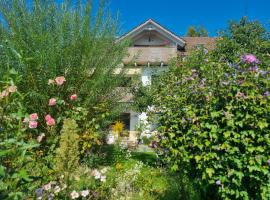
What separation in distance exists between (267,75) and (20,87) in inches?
263

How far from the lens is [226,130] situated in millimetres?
4562

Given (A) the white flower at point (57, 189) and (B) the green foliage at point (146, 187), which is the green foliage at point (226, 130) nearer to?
(B) the green foliage at point (146, 187)

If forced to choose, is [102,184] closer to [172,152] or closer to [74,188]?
[74,188]

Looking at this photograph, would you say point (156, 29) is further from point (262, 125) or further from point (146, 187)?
point (262, 125)

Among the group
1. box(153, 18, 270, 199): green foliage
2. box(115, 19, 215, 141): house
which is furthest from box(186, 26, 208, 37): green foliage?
box(153, 18, 270, 199): green foliage

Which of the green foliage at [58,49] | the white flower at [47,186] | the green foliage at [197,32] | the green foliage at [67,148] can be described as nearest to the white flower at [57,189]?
the white flower at [47,186]

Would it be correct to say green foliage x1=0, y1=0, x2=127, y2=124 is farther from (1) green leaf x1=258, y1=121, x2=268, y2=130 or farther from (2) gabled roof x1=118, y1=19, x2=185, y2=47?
(2) gabled roof x1=118, y1=19, x2=185, y2=47

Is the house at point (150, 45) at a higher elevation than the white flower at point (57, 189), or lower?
higher

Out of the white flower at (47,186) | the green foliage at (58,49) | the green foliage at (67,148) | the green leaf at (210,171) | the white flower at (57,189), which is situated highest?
the green foliage at (58,49)

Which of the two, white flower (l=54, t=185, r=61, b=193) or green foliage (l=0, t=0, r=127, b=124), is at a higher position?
green foliage (l=0, t=0, r=127, b=124)

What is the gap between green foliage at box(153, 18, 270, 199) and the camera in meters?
4.47

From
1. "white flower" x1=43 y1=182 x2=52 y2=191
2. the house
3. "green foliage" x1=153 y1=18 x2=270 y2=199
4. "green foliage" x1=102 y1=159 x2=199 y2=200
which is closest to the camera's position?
"green foliage" x1=153 y1=18 x2=270 y2=199

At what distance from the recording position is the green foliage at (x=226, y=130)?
4473 mm

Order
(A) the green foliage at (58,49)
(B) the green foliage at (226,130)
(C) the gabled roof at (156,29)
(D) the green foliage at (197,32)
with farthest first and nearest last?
(D) the green foliage at (197,32), (C) the gabled roof at (156,29), (A) the green foliage at (58,49), (B) the green foliage at (226,130)
